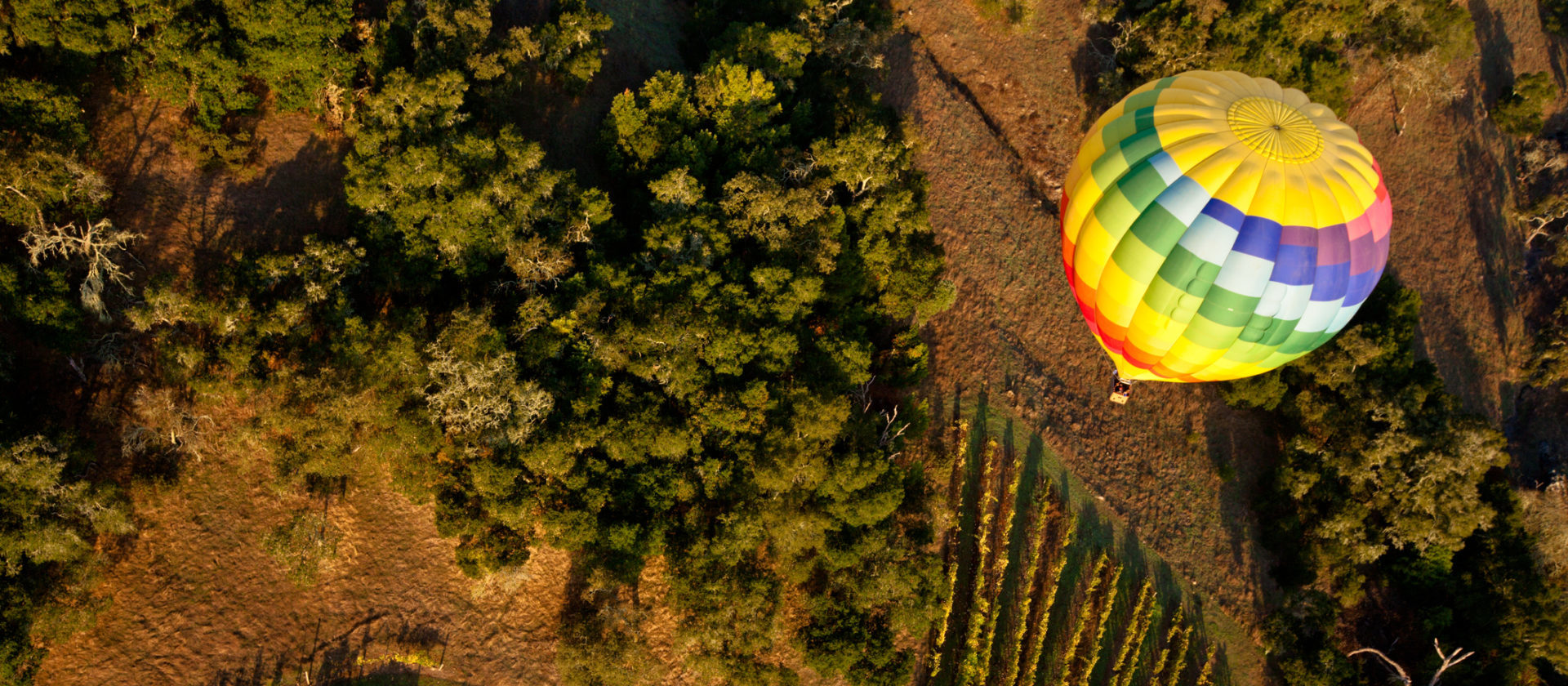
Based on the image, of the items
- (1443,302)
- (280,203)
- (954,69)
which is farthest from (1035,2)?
(280,203)

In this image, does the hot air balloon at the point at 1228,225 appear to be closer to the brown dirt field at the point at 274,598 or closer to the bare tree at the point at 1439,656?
the bare tree at the point at 1439,656

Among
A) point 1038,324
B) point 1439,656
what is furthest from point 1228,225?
point 1439,656

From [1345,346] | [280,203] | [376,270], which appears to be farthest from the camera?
[1345,346]

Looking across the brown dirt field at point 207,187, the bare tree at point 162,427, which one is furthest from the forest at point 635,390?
the brown dirt field at point 207,187

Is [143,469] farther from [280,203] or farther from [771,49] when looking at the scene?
[771,49]

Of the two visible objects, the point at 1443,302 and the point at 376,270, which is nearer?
the point at 376,270

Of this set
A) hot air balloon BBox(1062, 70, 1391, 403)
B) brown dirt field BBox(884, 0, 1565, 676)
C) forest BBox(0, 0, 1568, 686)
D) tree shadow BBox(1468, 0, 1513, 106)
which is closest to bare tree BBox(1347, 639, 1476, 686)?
forest BBox(0, 0, 1568, 686)
